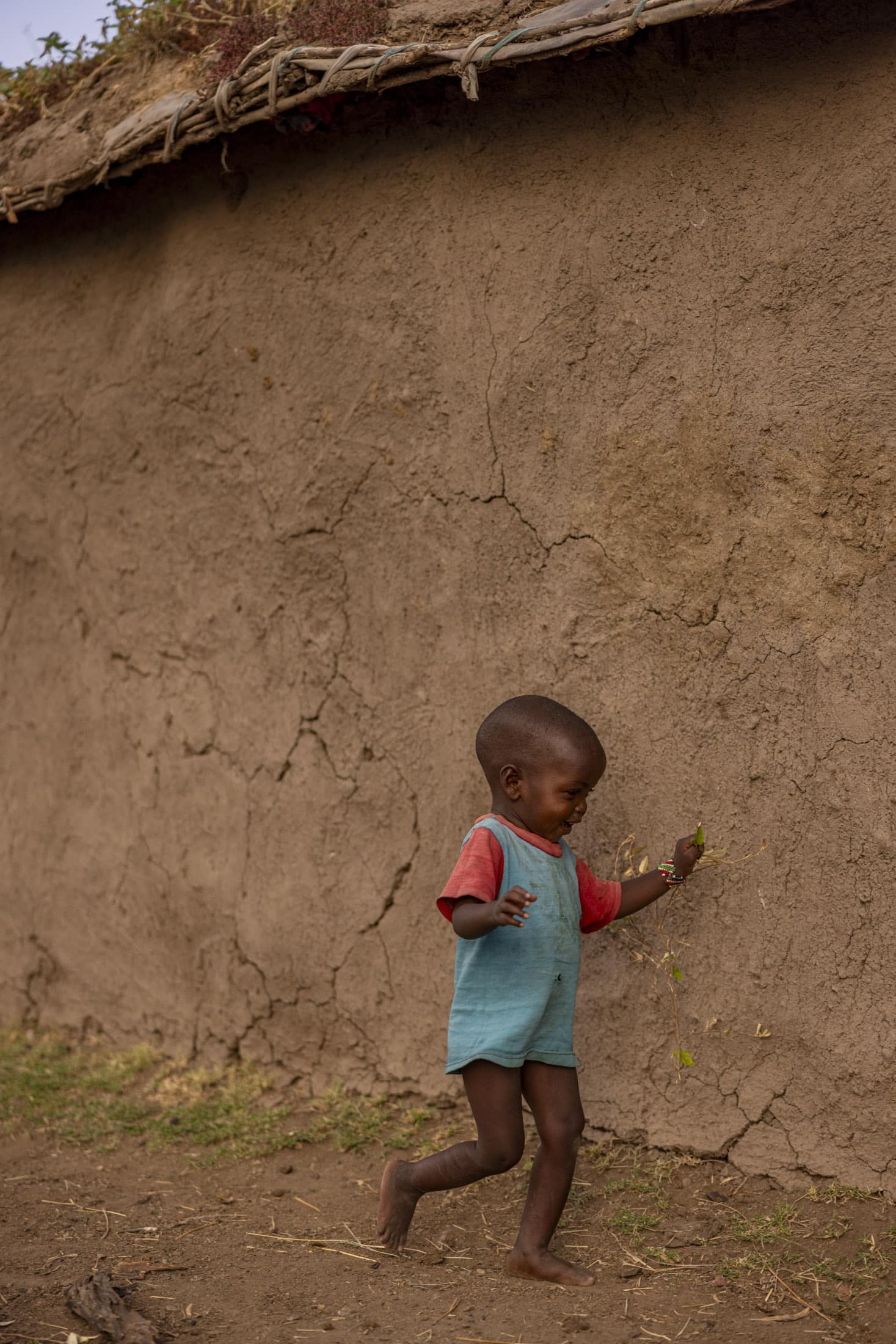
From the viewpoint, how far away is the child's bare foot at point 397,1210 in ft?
9.29

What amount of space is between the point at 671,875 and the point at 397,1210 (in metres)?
1.02

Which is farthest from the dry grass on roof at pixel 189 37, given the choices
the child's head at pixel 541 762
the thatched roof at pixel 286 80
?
the child's head at pixel 541 762

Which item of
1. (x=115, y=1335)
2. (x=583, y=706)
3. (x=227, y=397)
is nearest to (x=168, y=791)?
(x=227, y=397)

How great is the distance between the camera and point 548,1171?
2680 mm

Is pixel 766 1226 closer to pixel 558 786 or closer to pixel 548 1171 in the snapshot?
pixel 548 1171

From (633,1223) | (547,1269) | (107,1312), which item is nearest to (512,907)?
(547,1269)

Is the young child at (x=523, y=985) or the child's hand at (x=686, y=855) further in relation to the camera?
the child's hand at (x=686, y=855)

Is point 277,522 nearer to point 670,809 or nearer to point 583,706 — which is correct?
point 583,706

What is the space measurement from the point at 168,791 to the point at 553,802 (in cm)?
182

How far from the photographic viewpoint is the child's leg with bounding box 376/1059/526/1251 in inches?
106

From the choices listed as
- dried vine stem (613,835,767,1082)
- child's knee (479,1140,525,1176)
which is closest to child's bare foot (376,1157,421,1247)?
child's knee (479,1140,525,1176)

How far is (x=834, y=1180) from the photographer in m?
2.81

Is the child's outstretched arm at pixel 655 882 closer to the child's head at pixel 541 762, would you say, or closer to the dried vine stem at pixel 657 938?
the dried vine stem at pixel 657 938

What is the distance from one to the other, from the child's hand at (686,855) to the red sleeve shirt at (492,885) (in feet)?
0.50
